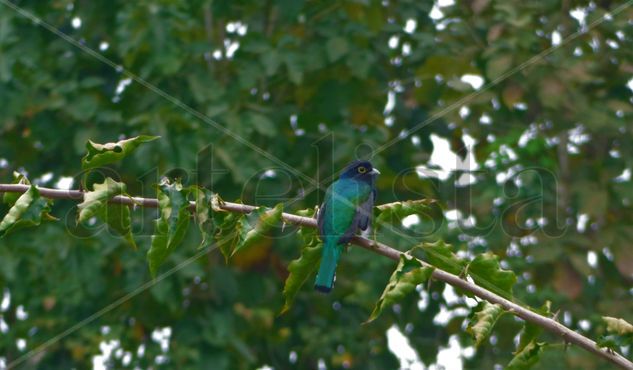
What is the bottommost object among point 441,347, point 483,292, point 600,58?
point 441,347

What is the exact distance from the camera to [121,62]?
8094mm

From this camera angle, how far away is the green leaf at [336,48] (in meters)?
7.57

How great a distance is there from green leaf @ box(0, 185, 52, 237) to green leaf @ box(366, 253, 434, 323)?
989 millimetres

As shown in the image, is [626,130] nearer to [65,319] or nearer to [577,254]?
[577,254]

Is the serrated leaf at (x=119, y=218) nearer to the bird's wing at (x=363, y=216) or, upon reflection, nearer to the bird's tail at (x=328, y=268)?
the bird's tail at (x=328, y=268)

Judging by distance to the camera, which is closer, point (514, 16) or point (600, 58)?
point (514, 16)

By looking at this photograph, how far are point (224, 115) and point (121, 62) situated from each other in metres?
1.22

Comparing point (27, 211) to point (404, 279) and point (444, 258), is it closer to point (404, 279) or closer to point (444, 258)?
point (404, 279)

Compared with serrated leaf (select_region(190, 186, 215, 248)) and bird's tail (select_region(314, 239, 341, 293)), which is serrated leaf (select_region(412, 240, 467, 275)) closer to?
serrated leaf (select_region(190, 186, 215, 248))

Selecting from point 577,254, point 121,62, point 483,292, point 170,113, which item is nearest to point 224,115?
point 170,113

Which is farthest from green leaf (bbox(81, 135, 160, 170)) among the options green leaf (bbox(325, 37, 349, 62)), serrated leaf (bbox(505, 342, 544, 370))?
green leaf (bbox(325, 37, 349, 62))

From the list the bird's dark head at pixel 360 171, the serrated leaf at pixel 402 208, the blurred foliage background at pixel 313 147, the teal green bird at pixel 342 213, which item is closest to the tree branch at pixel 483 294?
the serrated leaf at pixel 402 208

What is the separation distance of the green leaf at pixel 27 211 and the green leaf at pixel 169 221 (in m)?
0.33

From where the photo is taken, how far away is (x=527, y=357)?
9.73ft
